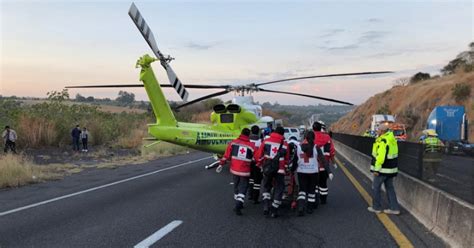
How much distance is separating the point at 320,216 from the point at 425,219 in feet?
6.13

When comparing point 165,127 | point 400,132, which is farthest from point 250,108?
point 400,132

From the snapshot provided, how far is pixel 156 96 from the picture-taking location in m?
16.1

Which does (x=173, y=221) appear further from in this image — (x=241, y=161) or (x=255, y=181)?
(x=255, y=181)

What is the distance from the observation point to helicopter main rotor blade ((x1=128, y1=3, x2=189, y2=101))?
12.2 meters

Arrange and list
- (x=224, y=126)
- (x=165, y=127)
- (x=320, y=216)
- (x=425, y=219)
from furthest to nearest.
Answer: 1. (x=224, y=126)
2. (x=165, y=127)
3. (x=320, y=216)
4. (x=425, y=219)

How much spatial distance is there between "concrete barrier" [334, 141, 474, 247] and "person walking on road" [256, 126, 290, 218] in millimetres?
2545

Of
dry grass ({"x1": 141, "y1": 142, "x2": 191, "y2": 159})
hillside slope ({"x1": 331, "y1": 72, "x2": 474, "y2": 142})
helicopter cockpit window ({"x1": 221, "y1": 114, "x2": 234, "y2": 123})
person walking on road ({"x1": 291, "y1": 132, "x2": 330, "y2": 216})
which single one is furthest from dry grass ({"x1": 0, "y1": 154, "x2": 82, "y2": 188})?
hillside slope ({"x1": 331, "y1": 72, "x2": 474, "y2": 142})

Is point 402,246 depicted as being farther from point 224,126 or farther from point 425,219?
point 224,126

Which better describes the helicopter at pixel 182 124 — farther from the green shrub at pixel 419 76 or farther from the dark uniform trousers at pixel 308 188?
the green shrub at pixel 419 76

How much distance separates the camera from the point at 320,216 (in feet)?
29.6

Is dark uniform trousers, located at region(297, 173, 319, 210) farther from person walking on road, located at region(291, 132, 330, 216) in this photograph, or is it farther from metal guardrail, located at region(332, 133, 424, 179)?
metal guardrail, located at region(332, 133, 424, 179)

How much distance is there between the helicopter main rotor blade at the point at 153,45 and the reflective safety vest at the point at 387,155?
274 inches

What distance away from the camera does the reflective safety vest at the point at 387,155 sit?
8930mm

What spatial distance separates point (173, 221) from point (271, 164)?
2082mm
